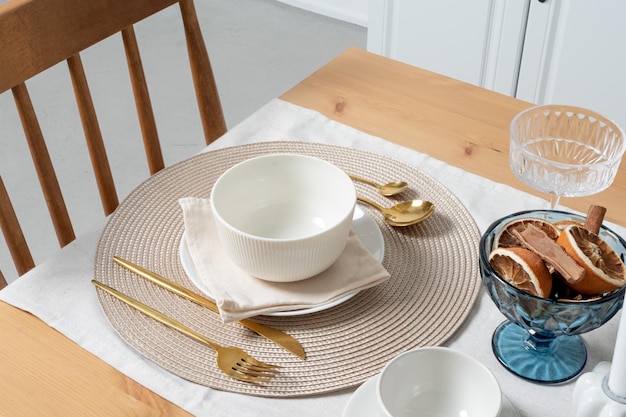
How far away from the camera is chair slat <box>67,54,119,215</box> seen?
3.45ft

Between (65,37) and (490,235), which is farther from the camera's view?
(65,37)

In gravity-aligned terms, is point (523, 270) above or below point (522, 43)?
above

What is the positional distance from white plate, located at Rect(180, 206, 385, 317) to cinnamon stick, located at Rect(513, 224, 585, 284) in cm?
19

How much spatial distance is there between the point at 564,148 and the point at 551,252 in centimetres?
31

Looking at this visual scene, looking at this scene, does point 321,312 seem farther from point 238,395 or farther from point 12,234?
point 12,234

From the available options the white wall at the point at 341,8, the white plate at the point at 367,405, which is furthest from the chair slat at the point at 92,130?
the white wall at the point at 341,8

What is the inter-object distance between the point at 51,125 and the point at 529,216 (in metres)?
2.23

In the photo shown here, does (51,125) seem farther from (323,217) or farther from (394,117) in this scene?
(323,217)

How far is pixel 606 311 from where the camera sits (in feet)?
2.17

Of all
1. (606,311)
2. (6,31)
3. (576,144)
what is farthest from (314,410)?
(6,31)

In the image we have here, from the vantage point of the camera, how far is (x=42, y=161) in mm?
1018

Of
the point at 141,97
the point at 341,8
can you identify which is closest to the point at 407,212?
the point at 141,97

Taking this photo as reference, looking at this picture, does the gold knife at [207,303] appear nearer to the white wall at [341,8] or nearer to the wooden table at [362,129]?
the wooden table at [362,129]

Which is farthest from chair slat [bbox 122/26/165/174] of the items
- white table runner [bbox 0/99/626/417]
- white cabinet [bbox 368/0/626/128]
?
white cabinet [bbox 368/0/626/128]
